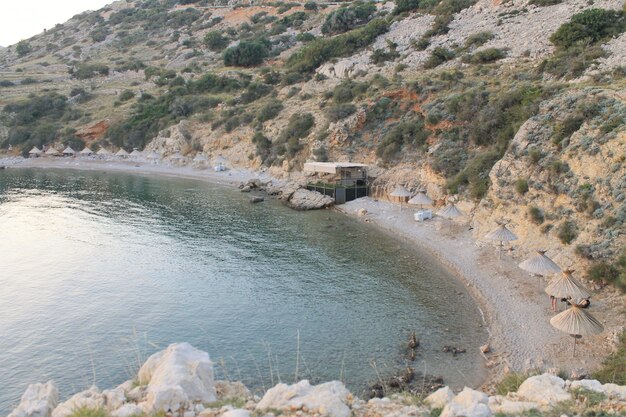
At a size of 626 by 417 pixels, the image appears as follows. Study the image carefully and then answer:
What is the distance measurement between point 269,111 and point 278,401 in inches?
2179

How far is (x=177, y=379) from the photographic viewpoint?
977cm

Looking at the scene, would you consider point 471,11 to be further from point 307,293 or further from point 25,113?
point 25,113

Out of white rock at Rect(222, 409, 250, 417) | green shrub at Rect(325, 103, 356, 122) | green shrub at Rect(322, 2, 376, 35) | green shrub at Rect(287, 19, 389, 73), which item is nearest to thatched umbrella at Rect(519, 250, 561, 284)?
white rock at Rect(222, 409, 250, 417)

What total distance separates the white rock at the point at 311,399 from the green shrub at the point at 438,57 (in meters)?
54.9

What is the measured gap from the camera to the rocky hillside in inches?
1141

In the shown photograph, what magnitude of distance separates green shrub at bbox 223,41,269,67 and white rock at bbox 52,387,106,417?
82.5 meters

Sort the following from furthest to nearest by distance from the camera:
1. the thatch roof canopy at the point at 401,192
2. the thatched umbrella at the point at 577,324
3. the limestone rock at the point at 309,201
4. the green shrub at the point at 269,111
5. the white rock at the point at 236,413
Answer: the green shrub at the point at 269,111
the limestone rock at the point at 309,201
the thatch roof canopy at the point at 401,192
the thatched umbrella at the point at 577,324
the white rock at the point at 236,413

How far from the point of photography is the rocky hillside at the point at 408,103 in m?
29.0

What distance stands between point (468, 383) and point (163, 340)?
11.8m

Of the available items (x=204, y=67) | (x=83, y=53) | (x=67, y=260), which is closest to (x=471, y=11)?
(x=204, y=67)

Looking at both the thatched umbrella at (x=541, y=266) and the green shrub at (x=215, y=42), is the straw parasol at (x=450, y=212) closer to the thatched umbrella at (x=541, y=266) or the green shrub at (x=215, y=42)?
the thatched umbrella at (x=541, y=266)

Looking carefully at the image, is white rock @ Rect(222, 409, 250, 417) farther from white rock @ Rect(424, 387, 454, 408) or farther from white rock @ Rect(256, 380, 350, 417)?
white rock @ Rect(424, 387, 454, 408)

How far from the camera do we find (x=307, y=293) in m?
25.6

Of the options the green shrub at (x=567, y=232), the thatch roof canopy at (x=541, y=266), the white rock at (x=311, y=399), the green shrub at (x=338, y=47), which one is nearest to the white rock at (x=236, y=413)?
the white rock at (x=311, y=399)
